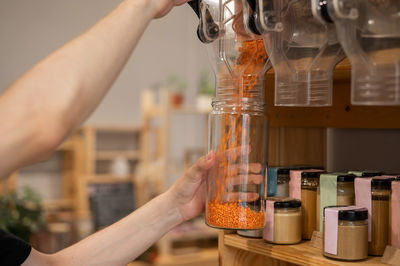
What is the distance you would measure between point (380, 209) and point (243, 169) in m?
0.29

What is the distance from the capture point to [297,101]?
0.90 metres

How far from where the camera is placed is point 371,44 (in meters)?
0.77

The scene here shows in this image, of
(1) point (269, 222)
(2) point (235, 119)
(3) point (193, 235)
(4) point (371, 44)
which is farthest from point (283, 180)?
(3) point (193, 235)

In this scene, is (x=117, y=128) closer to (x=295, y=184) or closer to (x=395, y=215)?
(x=295, y=184)

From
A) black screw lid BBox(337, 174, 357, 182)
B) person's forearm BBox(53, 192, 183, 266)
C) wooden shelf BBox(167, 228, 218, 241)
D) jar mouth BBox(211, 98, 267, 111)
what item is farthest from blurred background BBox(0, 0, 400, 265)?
black screw lid BBox(337, 174, 357, 182)

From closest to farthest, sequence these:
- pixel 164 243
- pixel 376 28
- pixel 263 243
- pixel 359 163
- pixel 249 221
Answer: pixel 376 28 < pixel 249 221 < pixel 263 243 < pixel 359 163 < pixel 164 243

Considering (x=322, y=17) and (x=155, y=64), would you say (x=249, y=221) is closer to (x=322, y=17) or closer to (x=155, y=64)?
(x=322, y=17)

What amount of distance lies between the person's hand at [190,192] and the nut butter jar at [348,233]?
366 mm

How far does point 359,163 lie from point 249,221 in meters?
0.52

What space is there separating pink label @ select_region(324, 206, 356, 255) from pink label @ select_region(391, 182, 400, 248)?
82 millimetres

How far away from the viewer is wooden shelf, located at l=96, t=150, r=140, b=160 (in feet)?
18.6

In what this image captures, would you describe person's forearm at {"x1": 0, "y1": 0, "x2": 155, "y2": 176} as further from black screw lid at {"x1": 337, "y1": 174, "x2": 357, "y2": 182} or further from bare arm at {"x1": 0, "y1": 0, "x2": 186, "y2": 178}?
black screw lid at {"x1": 337, "y1": 174, "x2": 357, "y2": 182}

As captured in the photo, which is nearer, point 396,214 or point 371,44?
point 371,44

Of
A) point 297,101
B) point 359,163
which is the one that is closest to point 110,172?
point 359,163
